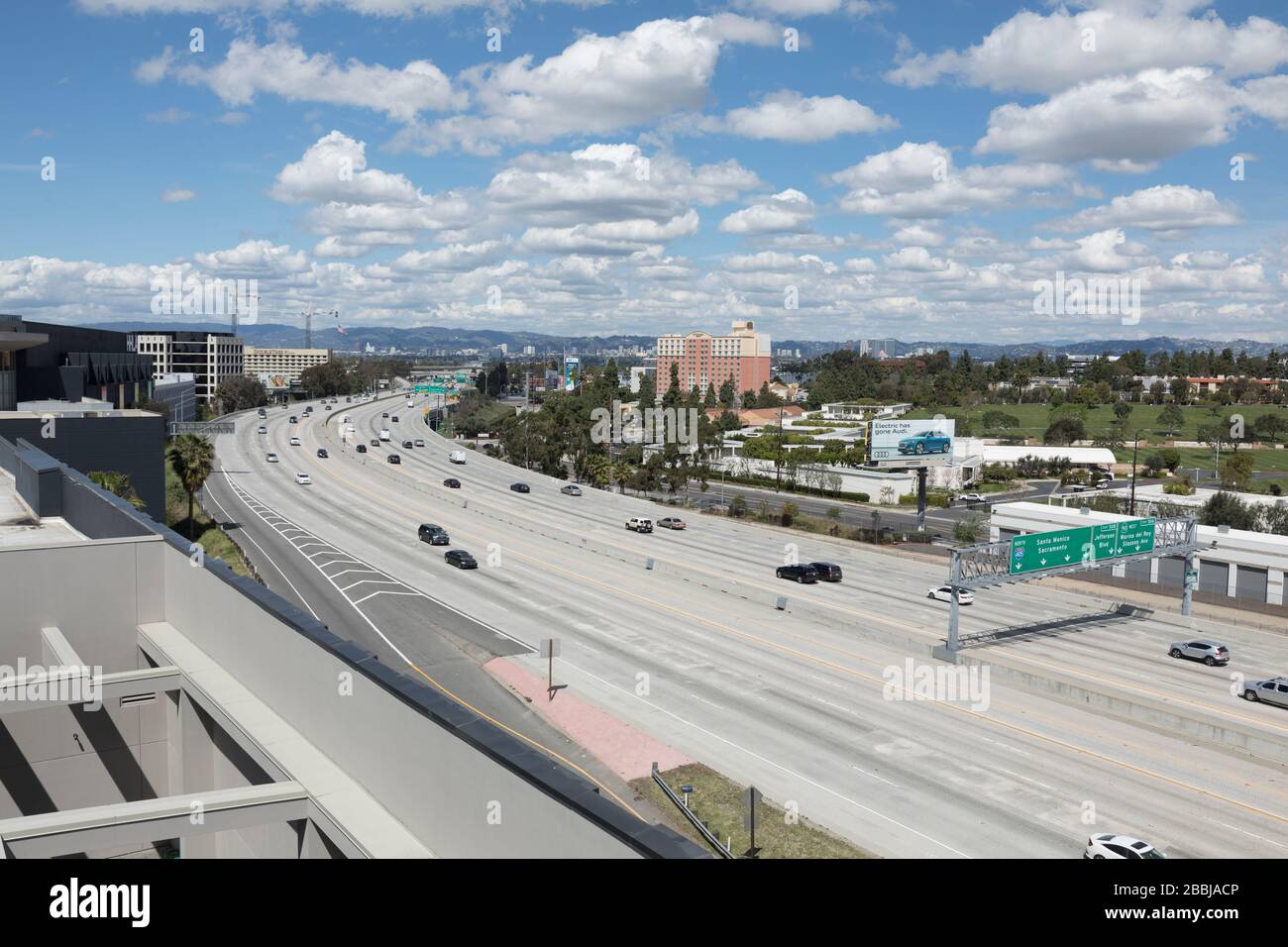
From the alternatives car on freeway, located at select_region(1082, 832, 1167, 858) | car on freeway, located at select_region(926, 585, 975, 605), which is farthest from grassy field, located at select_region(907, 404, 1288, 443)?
car on freeway, located at select_region(1082, 832, 1167, 858)

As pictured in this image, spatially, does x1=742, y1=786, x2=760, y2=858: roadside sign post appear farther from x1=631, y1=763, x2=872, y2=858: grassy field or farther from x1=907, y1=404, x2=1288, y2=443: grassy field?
x1=907, y1=404, x2=1288, y2=443: grassy field

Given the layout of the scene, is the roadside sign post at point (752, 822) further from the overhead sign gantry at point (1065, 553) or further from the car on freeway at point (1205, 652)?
the car on freeway at point (1205, 652)

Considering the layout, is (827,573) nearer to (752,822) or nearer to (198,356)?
(752,822)

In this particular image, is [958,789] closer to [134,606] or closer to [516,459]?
[134,606]

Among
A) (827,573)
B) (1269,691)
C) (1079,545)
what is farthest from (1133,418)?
(1269,691)

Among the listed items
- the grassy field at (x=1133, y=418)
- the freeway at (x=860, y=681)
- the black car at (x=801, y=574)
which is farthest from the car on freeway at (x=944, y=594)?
the grassy field at (x=1133, y=418)
